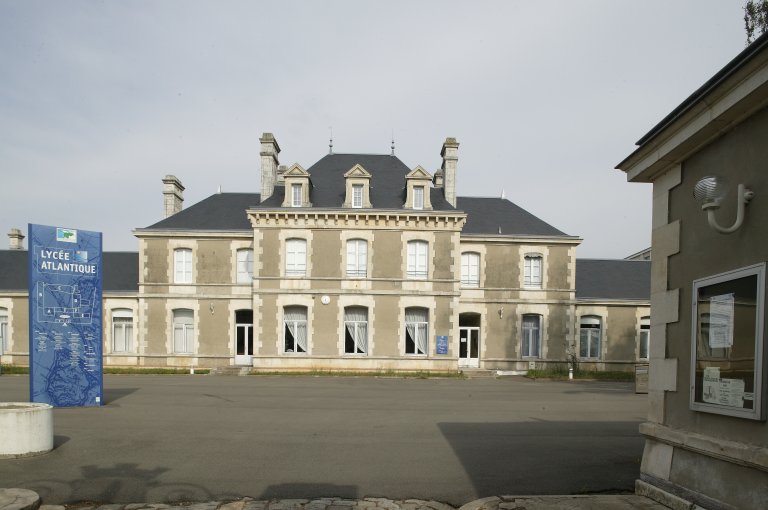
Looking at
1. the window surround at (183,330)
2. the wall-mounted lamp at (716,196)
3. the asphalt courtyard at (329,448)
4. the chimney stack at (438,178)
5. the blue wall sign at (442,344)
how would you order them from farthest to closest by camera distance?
the chimney stack at (438,178), the window surround at (183,330), the blue wall sign at (442,344), the asphalt courtyard at (329,448), the wall-mounted lamp at (716,196)

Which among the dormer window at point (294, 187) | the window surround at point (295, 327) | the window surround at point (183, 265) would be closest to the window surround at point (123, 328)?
the window surround at point (183, 265)

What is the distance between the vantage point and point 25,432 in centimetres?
734

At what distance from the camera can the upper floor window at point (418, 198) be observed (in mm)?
22766

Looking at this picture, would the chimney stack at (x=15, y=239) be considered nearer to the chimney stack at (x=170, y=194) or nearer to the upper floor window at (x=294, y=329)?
the chimney stack at (x=170, y=194)

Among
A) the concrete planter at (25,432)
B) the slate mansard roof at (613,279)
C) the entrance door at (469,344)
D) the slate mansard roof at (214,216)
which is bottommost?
the entrance door at (469,344)

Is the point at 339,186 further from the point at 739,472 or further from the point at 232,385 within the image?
the point at 739,472

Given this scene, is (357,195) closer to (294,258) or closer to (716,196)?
(294,258)

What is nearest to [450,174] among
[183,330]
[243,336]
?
[243,336]

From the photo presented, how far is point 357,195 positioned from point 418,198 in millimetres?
2614

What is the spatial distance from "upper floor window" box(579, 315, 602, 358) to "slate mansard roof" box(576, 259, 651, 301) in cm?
112

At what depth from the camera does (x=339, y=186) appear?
24.1 metres

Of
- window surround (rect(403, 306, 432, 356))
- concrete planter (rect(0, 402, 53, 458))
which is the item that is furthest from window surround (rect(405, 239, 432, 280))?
concrete planter (rect(0, 402, 53, 458))

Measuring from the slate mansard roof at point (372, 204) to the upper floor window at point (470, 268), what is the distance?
1060 millimetres

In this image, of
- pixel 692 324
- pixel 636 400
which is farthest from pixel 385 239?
pixel 692 324
